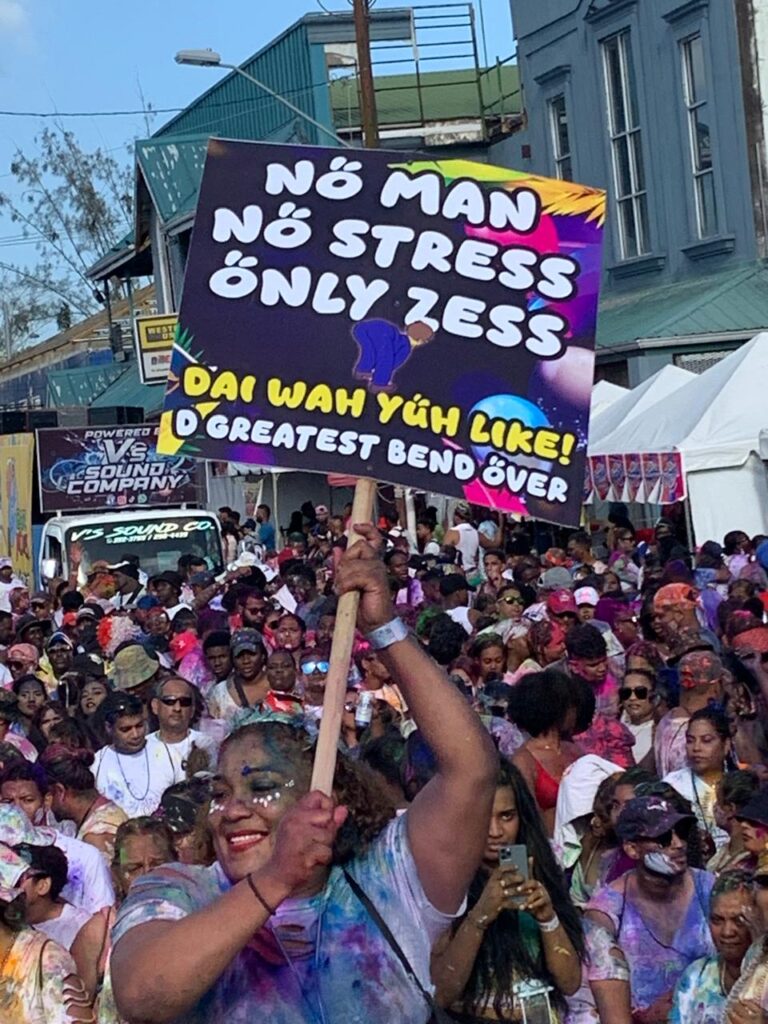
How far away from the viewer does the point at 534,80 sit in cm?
2991

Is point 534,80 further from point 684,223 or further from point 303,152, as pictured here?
point 303,152

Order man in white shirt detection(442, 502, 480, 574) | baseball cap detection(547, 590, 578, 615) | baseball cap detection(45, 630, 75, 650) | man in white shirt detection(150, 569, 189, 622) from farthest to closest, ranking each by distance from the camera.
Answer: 1. man in white shirt detection(442, 502, 480, 574)
2. man in white shirt detection(150, 569, 189, 622)
3. baseball cap detection(45, 630, 75, 650)
4. baseball cap detection(547, 590, 578, 615)

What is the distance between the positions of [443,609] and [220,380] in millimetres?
9281

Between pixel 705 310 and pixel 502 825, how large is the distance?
1994 centimetres

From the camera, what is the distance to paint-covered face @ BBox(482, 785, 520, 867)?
15.9 feet

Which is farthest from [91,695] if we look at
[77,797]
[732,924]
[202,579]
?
[202,579]

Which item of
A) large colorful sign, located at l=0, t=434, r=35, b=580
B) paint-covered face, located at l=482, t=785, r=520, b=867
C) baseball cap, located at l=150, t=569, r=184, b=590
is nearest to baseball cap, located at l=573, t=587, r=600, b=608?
baseball cap, located at l=150, t=569, r=184, b=590

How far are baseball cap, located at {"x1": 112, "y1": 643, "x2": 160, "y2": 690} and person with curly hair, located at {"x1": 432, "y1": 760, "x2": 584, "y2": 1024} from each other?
6.64 meters

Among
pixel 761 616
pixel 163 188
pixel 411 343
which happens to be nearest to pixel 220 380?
pixel 411 343

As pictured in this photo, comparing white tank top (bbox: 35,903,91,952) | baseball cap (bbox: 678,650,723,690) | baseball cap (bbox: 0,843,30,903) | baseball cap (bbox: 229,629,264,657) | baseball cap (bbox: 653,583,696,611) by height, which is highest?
baseball cap (bbox: 653,583,696,611)

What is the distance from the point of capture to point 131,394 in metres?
44.4

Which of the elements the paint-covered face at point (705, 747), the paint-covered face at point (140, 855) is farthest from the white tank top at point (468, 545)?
the paint-covered face at point (140, 855)

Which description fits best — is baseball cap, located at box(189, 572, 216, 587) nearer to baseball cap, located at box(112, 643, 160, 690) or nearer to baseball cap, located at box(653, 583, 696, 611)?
baseball cap, located at box(112, 643, 160, 690)

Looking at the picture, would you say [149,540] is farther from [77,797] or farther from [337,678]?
[337,678]
